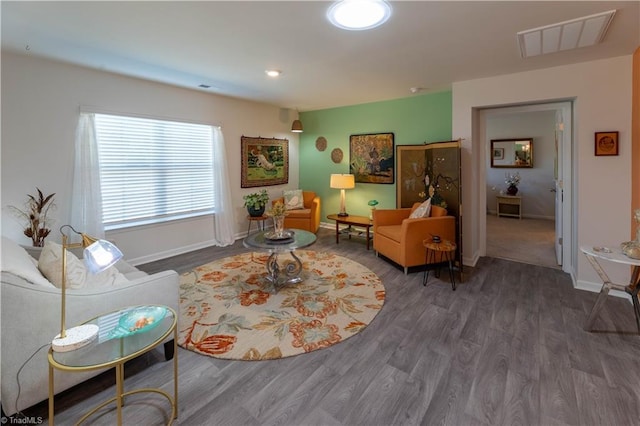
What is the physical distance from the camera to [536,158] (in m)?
7.39

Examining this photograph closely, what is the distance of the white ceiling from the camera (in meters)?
2.19

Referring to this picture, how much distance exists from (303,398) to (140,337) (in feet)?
3.26

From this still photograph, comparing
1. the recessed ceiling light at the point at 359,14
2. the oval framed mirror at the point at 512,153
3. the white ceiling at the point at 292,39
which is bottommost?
the oval framed mirror at the point at 512,153

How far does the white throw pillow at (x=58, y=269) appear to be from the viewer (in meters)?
1.89

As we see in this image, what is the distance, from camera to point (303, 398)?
72.5 inches

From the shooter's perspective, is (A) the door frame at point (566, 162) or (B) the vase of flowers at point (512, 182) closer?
(A) the door frame at point (566, 162)

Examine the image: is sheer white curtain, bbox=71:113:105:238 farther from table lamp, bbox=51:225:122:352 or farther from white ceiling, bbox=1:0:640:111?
table lamp, bbox=51:225:122:352

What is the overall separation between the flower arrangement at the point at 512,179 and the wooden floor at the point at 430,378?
5.30 m

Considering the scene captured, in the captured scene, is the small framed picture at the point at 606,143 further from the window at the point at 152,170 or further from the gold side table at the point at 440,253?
the window at the point at 152,170

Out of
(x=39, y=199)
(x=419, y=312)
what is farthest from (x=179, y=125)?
(x=419, y=312)

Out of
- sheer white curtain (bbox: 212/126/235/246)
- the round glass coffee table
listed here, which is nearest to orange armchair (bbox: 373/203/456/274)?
the round glass coffee table

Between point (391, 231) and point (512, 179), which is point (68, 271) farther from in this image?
point (512, 179)
